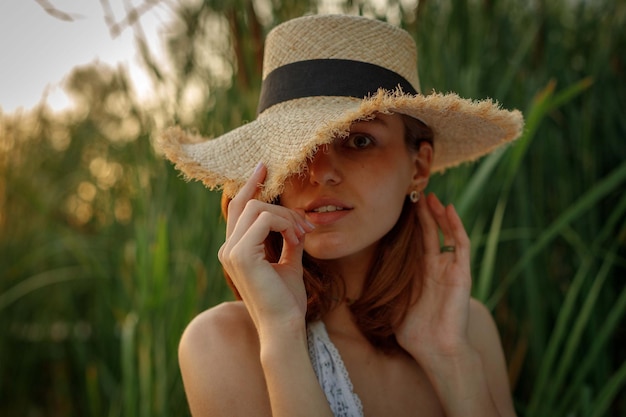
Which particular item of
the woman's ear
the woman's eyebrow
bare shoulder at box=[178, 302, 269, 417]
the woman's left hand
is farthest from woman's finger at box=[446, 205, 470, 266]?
bare shoulder at box=[178, 302, 269, 417]

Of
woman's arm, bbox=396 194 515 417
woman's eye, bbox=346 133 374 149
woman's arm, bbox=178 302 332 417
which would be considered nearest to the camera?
Answer: woman's arm, bbox=178 302 332 417

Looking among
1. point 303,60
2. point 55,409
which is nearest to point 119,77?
point 303,60

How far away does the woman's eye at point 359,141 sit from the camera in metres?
1.32

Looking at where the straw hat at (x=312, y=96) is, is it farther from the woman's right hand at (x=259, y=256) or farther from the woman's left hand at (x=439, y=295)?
the woman's left hand at (x=439, y=295)

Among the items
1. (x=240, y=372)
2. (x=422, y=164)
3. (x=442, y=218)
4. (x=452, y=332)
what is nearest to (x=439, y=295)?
(x=452, y=332)

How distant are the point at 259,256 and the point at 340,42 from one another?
55cm

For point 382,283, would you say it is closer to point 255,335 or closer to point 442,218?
point 442,218

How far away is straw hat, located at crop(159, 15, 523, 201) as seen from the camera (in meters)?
1.21

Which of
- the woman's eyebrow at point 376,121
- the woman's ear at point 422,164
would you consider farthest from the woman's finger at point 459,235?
the woman's eyebrow at point 376,121

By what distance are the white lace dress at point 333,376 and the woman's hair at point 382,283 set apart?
7 centimetres

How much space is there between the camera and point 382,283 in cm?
152

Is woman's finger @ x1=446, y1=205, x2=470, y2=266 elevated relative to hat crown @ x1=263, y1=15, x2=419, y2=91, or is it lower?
lower

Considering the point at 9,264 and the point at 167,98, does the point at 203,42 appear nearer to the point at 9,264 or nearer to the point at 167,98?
the point at 167,98

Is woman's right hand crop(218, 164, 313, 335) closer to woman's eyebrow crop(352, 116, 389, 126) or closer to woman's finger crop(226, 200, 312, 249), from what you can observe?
woman's finger crop(226, 200, 312, 249)
